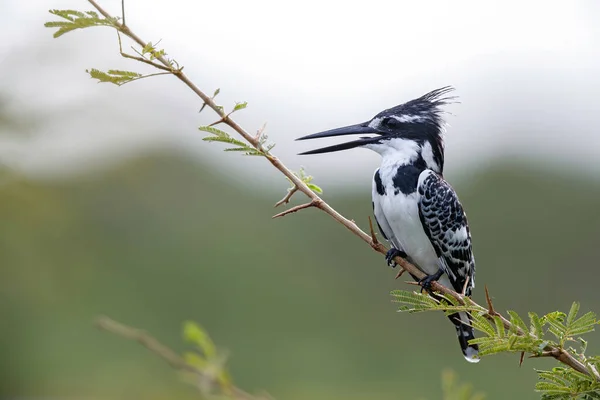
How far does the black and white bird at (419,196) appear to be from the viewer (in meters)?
3.68

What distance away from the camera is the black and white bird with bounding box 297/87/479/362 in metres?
3.68

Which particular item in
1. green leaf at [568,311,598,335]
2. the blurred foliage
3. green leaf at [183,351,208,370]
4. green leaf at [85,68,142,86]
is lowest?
green leaf at [568,311,598,335]

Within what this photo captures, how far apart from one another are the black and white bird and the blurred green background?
8716 mm

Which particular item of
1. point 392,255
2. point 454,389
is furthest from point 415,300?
point 392,255

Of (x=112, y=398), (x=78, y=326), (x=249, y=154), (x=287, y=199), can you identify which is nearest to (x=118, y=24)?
(x=249, y=154)

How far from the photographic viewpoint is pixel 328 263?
1480 centimetres

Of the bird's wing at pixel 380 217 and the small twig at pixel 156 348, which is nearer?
the small twig at pixel 156 348

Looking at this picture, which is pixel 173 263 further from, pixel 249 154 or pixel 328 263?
pixel 249 154

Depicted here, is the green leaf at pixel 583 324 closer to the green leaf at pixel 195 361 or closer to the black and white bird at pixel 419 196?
the green leaf at pixel 195 361

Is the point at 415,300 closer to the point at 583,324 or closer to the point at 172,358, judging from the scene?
the point at 583,324

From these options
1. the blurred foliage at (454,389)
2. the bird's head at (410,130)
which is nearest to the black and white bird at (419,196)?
the bird's head at (410,130)

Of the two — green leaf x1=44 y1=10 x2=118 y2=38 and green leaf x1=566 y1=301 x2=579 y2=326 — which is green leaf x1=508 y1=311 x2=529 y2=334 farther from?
green leaf x1=44 y1=10 x2=118 y2=38

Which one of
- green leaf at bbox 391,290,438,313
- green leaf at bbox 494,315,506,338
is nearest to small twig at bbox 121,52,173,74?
green leaf at bbox 391,290,438,313

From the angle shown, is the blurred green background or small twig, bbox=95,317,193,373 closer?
small twig, bbox=95,317,193,373
